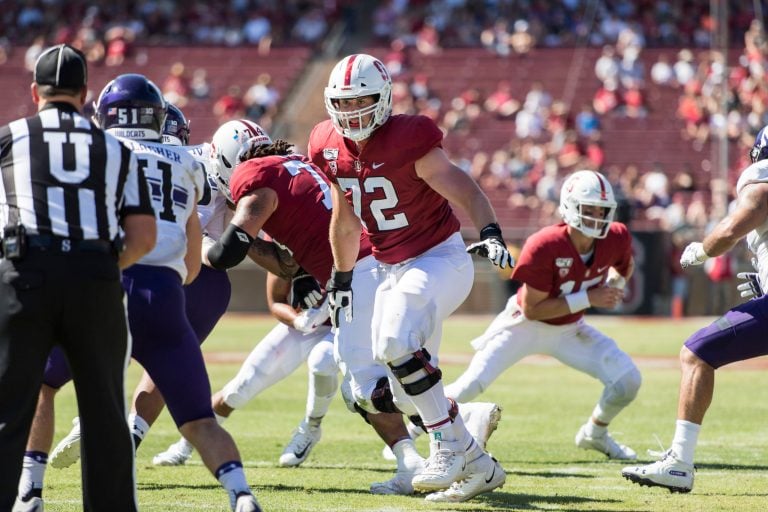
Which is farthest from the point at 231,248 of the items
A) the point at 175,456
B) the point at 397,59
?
the point at 397,59

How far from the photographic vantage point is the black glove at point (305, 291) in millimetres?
6941

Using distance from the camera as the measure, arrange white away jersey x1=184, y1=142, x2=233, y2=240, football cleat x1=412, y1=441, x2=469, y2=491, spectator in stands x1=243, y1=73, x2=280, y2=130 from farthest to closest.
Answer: spectator in stands x1=243, y1=73, x2=280, y2=130 → white away jersey x1=184, y1=142, x2=233, y2=240 → football cleat x1=412, y1=441, x2=469, y2=491

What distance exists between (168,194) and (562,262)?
334 cm

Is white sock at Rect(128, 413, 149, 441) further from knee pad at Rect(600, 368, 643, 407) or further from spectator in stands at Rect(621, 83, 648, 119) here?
spectator in stands at Rect(621, 83, 648, 119)

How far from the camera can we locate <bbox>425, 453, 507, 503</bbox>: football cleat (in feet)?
19.3

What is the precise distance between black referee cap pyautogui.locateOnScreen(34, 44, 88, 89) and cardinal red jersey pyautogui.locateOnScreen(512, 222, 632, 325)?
12.3ft

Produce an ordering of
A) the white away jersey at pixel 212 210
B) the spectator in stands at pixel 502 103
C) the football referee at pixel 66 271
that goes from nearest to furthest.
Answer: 1. the football referee at pixel 66 271
2. the white away jersey at pixel 212 210
3. the spectator in stands at pixel 502 103

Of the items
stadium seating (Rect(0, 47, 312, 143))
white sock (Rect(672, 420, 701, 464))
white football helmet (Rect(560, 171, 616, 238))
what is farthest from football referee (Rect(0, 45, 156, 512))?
stadium seating (Rect(0, 47, 312, 143))

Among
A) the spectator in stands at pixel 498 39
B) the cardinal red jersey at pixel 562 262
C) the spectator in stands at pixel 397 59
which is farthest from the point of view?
the spectator in stands at pixel 498 39

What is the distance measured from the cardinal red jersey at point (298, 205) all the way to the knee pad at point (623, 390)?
1999 mm

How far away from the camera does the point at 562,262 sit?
A: 25.4ft

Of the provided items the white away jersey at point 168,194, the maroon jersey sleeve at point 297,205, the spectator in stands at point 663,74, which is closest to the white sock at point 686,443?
the maroon jersey sleeve at point 297,205

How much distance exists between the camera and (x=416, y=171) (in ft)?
19.3

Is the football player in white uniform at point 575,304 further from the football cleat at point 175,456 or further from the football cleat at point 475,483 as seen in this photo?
the football cleat at point 475,483
